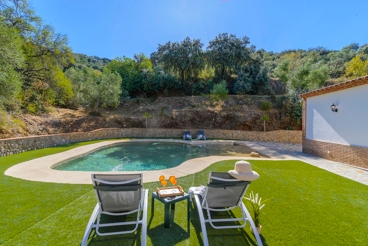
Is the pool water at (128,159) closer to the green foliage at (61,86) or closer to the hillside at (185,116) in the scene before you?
the hillside at (185,116)

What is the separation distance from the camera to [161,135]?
59.0 feet

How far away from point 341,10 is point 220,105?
Answer: 40.9ft

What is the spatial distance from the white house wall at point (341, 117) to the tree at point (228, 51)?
16.5 metres

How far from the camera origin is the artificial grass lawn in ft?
9.01

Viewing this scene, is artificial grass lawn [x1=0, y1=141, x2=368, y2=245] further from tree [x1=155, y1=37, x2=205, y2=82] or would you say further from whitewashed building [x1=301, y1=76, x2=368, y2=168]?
tree [x1=155, y1=37, x2=205, y2=82]

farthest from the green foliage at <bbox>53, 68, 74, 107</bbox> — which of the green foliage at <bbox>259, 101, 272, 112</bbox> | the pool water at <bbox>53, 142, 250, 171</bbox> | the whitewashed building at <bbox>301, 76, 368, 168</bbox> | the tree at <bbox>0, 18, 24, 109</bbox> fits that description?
the green foliage at <bbox>259, 101, 272, 112</bbox>

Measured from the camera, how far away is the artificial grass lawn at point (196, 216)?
2746mm

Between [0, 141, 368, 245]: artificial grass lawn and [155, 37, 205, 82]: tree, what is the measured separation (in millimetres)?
21288

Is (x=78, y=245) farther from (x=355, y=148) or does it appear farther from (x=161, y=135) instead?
(x=161, y=135)

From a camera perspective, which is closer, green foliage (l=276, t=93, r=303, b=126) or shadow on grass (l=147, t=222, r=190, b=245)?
shadow on grass (l=147, t=222, r=190, b=245)

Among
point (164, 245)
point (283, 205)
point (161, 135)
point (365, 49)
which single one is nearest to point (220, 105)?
point (161, 135)

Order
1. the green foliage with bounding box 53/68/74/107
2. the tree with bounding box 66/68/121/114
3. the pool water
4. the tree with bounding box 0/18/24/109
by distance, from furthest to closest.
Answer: the tree with bounding box 66/68/121/114
the green foliage with bounding box 53/68/74/107
the pool water
the tree with bounding box 0/18/24/109

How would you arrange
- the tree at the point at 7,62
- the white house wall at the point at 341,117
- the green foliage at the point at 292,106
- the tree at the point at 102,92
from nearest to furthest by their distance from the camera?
1. the white house wall at the point at 341,117
2. the tree at the point at 7,62
3. the tree at the point at 102,92
4. the green foliage at the point at 292,106

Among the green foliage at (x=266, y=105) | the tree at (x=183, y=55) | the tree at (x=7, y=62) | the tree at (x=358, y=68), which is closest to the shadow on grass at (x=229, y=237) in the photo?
the tree at (x=7, y=62)
